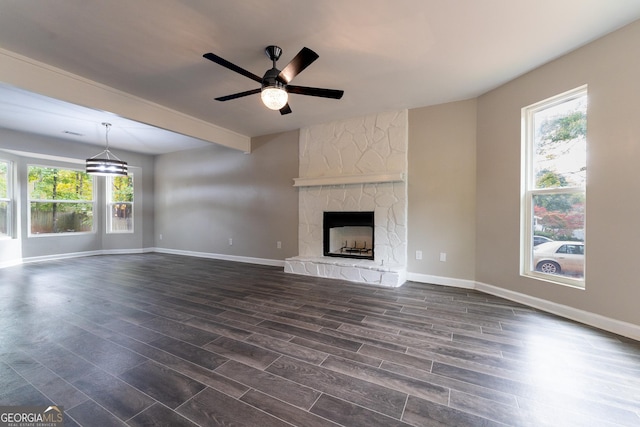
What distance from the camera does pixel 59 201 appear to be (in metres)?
5.63

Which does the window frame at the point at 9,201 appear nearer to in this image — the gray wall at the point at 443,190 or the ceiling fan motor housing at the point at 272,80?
the ceiling fan motor housing at the point at 272,80

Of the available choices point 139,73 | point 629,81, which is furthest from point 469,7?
point 139,73

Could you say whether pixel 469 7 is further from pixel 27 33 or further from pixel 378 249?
pixel 27 33

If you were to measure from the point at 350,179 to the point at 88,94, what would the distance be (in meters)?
3.72

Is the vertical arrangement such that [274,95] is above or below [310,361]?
above


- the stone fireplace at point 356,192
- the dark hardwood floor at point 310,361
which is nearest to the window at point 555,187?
the dark hardwood floor at point 310,361

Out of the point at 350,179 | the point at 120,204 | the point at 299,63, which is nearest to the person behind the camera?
the point at 299,63

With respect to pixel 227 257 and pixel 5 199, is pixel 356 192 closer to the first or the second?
pixel 227 257

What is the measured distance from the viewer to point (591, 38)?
231cm

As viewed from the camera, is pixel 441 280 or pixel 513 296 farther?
pixel 441 280

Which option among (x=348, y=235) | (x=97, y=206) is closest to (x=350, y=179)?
(x=348, y=235)

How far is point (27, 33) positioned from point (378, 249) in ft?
15.3

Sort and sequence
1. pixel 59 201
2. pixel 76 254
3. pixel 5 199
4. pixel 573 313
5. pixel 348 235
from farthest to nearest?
pixel 76 254 → pixel 59 201 → pixel 5 199 → pixel 348 235 → pixel 573 313

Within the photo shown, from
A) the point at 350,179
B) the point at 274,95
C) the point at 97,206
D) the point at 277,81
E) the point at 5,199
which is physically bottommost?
the point at 97,206
